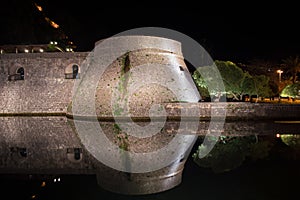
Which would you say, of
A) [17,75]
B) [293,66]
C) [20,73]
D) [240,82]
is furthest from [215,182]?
[293,66]

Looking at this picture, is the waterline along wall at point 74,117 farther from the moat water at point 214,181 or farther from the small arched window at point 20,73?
the moat water at point 214,181

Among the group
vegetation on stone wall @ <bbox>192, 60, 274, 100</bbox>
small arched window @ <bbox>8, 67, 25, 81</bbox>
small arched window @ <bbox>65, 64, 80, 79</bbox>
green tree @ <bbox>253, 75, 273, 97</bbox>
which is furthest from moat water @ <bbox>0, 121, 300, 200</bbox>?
small arched window @ <bbox>8, 67, 25, 81</bbox>

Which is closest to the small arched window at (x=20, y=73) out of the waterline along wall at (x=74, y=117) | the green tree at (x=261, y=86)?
the waterline along wall at (x=74, y=117)

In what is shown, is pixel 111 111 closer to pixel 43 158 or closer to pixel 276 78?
pixel 43 158

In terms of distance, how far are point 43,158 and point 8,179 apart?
1.87 m

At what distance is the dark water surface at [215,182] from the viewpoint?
513 centimetres

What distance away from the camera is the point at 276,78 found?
32.8m

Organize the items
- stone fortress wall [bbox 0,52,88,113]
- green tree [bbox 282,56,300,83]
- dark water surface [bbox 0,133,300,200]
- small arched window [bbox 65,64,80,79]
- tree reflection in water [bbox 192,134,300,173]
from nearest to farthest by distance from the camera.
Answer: dark water surface [bbox 0,133,300,200], tree reflection in water [bbox 192,134,300,173], stone fortress wall [bbox 0,52,88,113], small arched window [bbox 65,64,80,79], green tree [bbox 282,56,300,83]

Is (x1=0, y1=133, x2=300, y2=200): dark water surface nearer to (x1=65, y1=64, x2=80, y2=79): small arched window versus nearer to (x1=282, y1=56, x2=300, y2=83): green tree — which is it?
(x1=65, y1=64, x2=80, y2=79): small arched window

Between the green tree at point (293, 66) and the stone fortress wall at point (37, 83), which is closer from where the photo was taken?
the stone fortress wall at point (37, 83)

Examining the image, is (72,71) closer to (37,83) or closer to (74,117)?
(37,83)

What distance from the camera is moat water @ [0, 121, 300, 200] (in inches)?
202

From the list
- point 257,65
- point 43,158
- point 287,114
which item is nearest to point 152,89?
point 287,114

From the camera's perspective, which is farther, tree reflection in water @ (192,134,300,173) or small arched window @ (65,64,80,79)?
small arched window @ (65,64,80,79)
